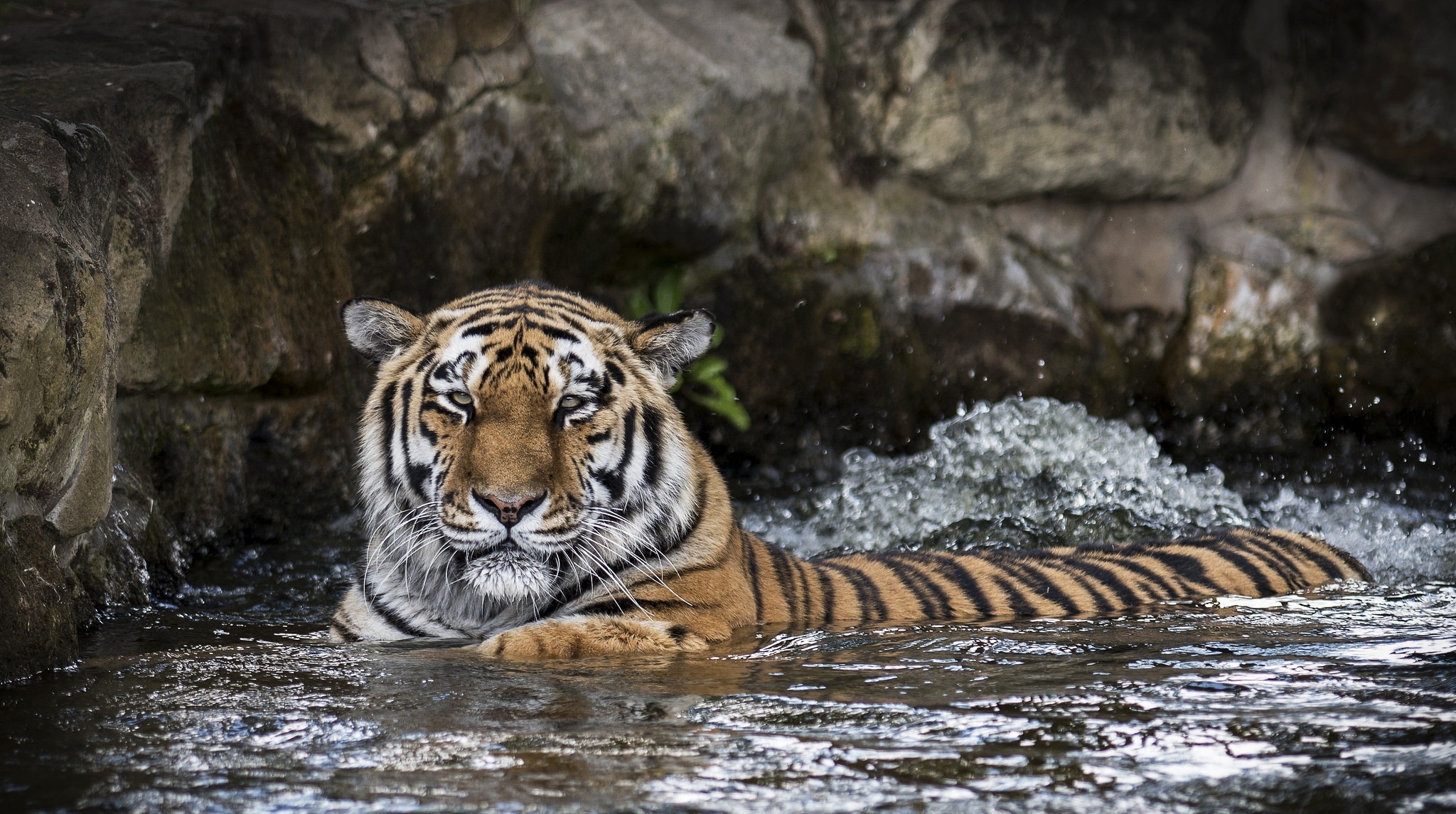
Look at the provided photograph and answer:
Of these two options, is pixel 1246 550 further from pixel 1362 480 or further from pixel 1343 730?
pixel 1362 480

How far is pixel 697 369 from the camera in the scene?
6.29 meters

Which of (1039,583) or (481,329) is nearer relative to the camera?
(481,329)

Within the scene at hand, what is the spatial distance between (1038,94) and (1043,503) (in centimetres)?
210

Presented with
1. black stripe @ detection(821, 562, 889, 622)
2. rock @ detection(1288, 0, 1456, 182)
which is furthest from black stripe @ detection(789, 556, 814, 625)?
rock @ detection(1288, 0, 1456, 182)

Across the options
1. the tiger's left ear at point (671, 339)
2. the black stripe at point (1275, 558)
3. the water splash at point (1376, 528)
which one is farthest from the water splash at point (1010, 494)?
the tiger's left ear at point (671, 339)

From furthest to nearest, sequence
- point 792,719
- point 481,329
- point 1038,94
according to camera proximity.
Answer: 1. point 1038,94
2. point 481,329
3. point 792,719

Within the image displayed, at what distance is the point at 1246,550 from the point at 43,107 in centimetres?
347

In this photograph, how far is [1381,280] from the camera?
7035 mm

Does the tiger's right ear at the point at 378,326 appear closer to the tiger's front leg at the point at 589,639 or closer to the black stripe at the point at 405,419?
the black stripe at the point at 405,419

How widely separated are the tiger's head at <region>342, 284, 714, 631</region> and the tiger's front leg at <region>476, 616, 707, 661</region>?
13cm

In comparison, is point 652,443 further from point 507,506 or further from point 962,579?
point 962,579

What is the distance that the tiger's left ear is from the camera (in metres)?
3.52

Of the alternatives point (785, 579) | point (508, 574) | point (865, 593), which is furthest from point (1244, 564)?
point (508, 574)

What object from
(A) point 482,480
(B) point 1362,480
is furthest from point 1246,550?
(B) point 1362,480
